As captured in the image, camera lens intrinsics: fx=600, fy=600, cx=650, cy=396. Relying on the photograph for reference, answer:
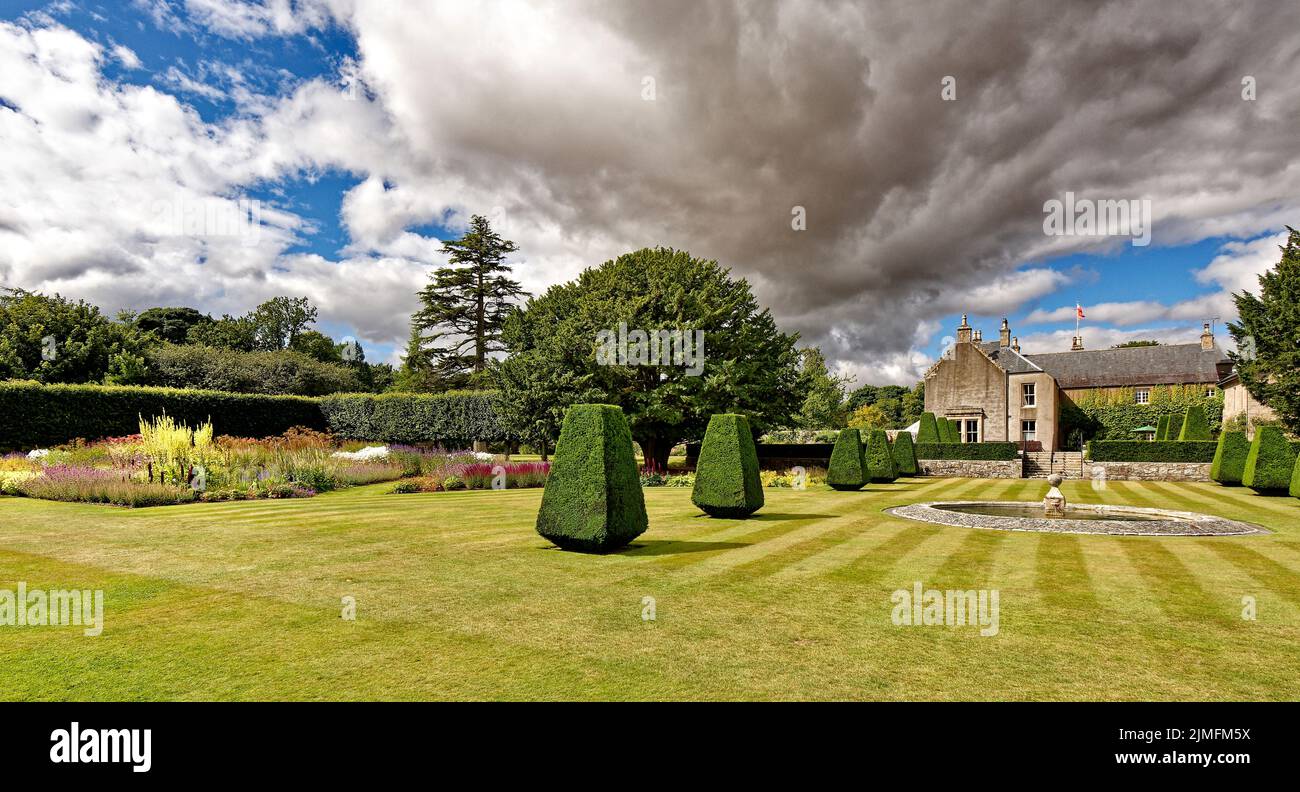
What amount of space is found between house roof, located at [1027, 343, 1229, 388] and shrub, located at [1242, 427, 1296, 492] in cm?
2894

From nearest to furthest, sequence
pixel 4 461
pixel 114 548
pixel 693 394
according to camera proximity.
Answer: pixel 114 548 → pixel 4 461 → pixel 693 394

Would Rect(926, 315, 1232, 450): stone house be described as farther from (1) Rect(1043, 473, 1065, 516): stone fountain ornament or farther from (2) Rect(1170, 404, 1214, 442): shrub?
(1) Rect(1043, 473, 1065, 516): stone fountain ornament

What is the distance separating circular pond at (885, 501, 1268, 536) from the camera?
1338 cm

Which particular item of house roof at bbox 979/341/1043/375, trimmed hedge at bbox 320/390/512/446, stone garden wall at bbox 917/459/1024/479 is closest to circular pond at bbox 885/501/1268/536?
stone garden wall at bbox 917/459/1024/479

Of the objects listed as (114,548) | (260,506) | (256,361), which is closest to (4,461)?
(260,506)

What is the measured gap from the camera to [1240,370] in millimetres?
30500

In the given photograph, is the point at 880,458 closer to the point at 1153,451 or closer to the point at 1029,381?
the point at 1153,451

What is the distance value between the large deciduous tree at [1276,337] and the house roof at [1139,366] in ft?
51.4

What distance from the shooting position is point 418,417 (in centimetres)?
3744

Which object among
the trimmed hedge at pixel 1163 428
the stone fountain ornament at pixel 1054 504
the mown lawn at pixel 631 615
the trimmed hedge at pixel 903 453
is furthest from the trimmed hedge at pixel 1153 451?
the mown lawn at pixel 631 615

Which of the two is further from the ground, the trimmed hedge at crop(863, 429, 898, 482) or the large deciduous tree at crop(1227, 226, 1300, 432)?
the large deciduous tree at crop(1227, 226, 1300, 432)

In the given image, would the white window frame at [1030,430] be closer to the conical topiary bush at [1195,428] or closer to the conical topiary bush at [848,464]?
the conical topiary bush at [1195,428]
